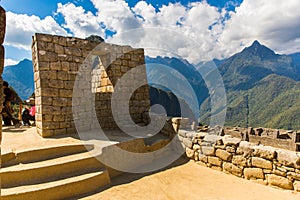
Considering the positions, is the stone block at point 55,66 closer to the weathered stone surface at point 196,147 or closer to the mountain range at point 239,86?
the mountain range at point 239,86

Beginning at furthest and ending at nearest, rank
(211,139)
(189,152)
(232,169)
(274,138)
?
(274,138) < (189,152) < (211,139) < (232,169)

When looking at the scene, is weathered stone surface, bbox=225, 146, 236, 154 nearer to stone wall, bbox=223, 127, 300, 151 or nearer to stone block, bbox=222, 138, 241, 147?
stone block, bbox=222, 138, 241, 147

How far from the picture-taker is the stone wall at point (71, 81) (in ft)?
16.9

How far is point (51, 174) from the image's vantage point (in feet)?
11.4

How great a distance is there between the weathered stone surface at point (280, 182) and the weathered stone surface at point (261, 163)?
0.54ft

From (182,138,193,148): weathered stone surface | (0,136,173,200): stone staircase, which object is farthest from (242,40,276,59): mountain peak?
(0,136,173,200): stone staircase

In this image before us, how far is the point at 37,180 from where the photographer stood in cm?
333

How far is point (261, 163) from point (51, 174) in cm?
394

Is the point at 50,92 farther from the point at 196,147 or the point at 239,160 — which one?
the point at 239,160

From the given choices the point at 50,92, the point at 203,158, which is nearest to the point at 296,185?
the point at 203,158

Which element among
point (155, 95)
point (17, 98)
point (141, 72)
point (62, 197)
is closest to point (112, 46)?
point (141, 72)

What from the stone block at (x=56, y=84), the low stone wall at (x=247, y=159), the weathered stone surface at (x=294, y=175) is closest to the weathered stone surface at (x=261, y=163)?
the low stone wall at (x=247, y=159)

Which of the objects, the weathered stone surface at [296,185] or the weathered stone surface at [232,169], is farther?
the weathered stone surface at [232,169]

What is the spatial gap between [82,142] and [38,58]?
2552mm
